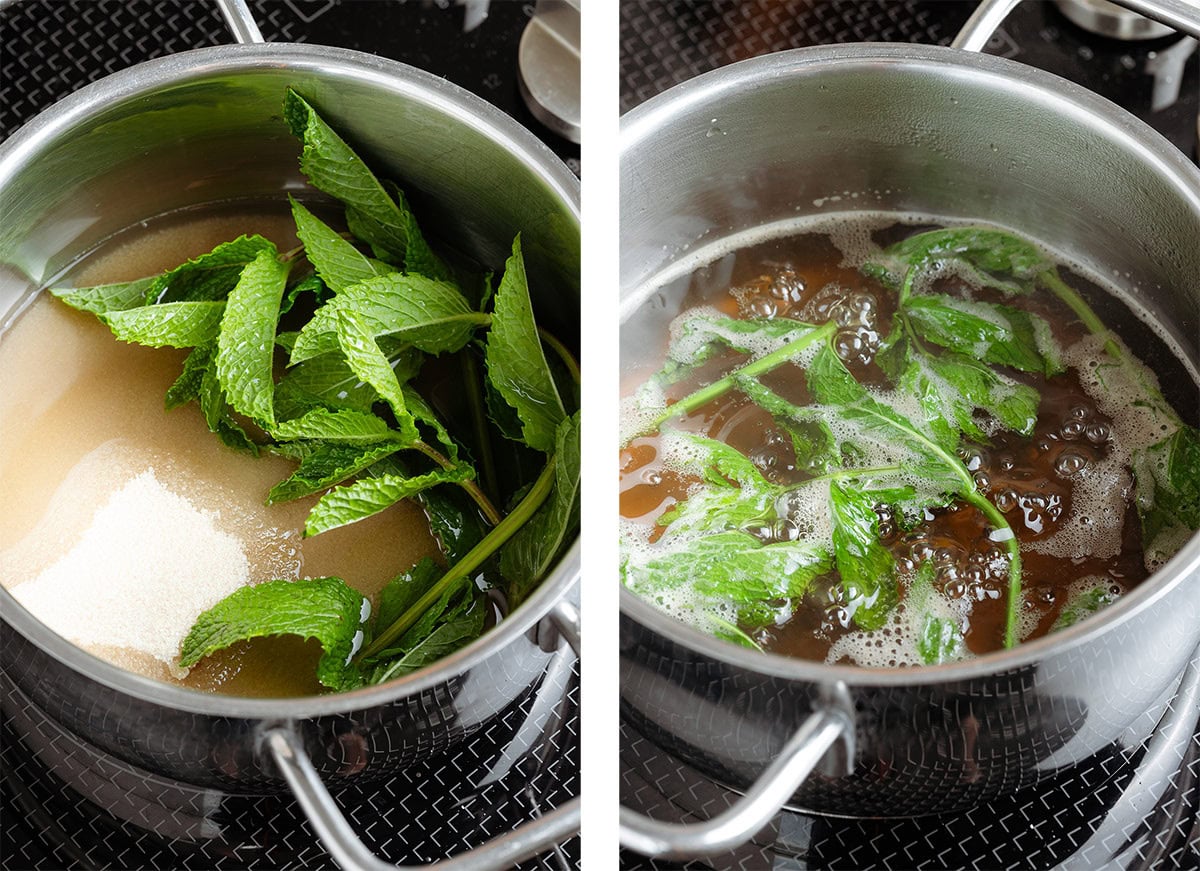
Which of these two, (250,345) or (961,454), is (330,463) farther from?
(961,454)

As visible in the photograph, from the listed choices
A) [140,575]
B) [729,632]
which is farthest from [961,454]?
[140,575]

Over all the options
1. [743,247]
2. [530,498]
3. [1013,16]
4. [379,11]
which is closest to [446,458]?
[530,498]

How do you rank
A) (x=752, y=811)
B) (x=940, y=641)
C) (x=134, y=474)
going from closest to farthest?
(x=752, y=811)
(x=940, y=641)
(x=134, y=474)

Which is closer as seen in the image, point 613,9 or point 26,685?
point 613,9

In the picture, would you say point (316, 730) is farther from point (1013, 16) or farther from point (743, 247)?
point (1013, 16)

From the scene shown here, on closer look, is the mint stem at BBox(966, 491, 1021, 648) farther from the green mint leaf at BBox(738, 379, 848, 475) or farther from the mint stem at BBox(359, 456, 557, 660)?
the mint stem at BBox(359, 456, 557, 660)

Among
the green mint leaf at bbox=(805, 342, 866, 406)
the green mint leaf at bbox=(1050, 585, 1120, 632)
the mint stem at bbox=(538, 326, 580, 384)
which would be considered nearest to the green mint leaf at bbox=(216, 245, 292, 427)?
the mint stem at bbox=(538, 326, 580, 384)

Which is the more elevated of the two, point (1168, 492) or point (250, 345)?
point (250, 345)
